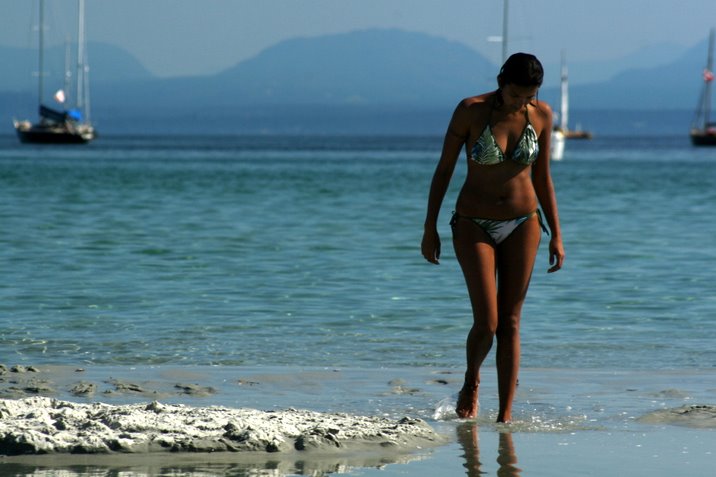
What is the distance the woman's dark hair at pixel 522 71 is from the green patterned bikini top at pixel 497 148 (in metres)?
0.26

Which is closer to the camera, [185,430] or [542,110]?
[185,430]

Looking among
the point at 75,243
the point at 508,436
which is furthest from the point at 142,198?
the point at 508,436

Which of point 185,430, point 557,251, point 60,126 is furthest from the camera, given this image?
point 60,126

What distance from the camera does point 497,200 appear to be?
5.77 metres

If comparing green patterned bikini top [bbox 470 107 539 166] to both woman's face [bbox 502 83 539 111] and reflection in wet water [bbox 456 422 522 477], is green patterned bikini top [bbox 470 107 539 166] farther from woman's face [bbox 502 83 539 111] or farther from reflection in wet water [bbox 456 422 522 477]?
reflection in wet water [bbox 456 422 522 477]

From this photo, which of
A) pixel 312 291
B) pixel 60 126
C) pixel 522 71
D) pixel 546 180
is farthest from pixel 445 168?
pixel 60 126

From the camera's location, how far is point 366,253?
625 inches

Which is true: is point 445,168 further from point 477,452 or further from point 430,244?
point 477,452

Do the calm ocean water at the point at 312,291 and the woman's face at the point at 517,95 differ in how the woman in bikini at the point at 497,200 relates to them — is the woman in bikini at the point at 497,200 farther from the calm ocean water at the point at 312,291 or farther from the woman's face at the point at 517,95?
the calm ocean water at the point at 312,291

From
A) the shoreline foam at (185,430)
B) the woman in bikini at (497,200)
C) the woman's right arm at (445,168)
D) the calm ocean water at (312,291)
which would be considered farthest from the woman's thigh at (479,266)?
the calm ocean water at (312,291)

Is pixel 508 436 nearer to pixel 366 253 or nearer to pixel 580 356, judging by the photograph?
pixel 580 356

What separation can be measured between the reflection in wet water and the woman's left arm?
0.78 metres

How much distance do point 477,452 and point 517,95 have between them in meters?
1.44

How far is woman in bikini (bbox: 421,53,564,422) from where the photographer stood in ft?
18.8
